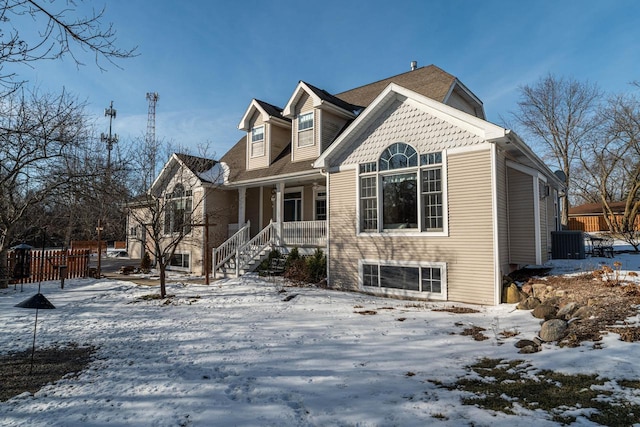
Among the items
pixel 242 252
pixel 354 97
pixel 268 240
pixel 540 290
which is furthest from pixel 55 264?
pixel 540 290

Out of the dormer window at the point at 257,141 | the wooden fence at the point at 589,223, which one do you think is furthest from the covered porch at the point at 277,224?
the wooden fence at the point at 589,223

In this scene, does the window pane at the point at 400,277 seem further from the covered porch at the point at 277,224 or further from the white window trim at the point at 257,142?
the white window trim at the point at 257,142

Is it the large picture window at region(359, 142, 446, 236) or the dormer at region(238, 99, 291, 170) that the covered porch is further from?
the large picture window at region(359, 142, 446, 236)

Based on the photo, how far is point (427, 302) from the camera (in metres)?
9.48

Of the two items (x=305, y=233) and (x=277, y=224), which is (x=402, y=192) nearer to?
(x=305, y=233)

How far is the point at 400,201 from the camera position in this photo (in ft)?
34.2

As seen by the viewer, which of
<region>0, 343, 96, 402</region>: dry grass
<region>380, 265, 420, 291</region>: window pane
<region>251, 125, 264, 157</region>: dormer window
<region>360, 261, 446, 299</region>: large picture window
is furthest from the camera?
<region>251, 125, 264, 157</region>: dormer window

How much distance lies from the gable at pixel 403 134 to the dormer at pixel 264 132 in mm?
5216

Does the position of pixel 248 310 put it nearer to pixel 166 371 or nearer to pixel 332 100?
pixel 166 371

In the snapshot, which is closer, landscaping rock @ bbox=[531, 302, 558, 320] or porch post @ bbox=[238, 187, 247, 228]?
landscaping rock @ bbox=[531, 302, 558, 320]

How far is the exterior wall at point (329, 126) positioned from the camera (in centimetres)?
1418

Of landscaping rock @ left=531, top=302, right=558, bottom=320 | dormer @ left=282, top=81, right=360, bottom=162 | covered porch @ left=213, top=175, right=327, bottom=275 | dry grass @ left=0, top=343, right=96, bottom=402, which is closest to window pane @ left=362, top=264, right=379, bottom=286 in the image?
covered porch @ left=213, top=175, right=327, bottom=275

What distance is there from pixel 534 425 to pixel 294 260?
10568 millimetres

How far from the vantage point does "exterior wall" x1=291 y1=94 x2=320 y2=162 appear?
14266mm
